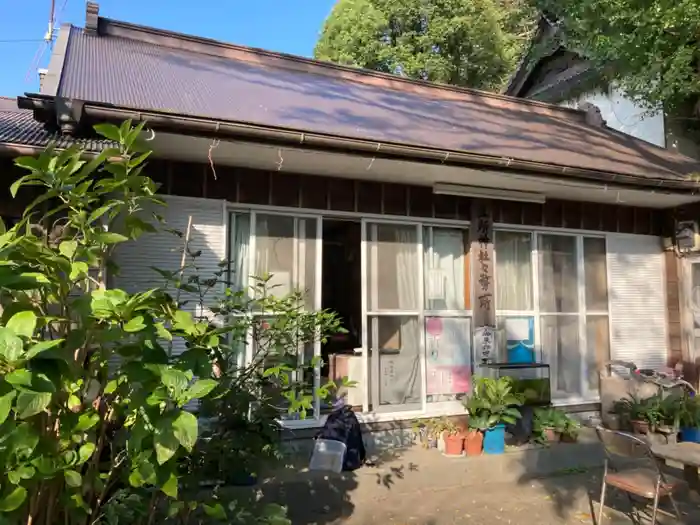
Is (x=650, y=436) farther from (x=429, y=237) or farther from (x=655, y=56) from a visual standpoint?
(x=655, y=56)

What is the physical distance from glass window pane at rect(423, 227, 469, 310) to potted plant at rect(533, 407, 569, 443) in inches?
55.4

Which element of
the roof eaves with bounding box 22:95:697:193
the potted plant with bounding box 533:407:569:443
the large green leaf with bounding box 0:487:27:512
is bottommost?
the potted plant with bounding box 533:407:569:443

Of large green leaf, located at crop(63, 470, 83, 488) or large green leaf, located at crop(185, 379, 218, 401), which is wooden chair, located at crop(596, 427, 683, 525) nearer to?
large green leaf, located at crop(185, 379, 218, 401)

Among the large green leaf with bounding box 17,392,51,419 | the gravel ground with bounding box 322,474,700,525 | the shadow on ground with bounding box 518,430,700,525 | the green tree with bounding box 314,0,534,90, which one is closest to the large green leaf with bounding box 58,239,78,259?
the large green leaf with bounding box 17,392,51,419

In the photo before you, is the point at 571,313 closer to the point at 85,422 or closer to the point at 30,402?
the point at 85,422

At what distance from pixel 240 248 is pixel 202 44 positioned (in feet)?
15.6

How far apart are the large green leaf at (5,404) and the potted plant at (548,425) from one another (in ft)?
17.3

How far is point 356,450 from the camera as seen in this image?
4.68 m

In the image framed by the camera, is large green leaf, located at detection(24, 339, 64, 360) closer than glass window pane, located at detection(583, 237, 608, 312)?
Yes

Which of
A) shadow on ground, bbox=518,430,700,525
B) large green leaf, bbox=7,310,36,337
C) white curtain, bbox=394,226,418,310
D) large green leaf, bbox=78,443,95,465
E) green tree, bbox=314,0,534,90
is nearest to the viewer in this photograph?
large green leaf, bbox=7,310,36,337

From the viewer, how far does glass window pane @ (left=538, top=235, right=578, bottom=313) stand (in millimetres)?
6684

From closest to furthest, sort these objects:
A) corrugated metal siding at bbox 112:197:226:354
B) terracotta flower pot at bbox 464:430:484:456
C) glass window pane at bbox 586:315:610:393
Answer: corrugated metal siding at bbox 112:197:226:354
terracotta flower pot at bbox 464:430:484:456
glass window pane at bbox 586:315:610:393

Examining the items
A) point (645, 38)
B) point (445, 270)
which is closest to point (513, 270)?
point (445, 270)

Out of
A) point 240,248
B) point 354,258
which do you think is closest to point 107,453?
point 240,248
